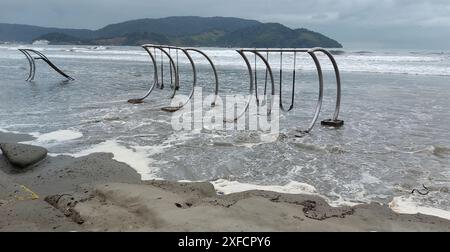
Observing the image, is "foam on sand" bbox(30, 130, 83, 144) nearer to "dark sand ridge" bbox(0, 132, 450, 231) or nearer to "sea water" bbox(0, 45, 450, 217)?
"sea water" bbox(0, 45, 450, 217)

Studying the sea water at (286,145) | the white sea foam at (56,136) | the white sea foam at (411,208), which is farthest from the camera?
the white sea foam at (56,136)

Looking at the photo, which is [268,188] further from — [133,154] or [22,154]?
[22,154]

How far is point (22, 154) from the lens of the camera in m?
6.72

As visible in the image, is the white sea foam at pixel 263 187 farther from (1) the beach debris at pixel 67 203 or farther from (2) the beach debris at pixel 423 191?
(1) the beach debris at pixel 67 203

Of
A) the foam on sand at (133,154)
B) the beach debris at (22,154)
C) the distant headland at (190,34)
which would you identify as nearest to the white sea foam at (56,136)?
the foam on sand at (133,154)

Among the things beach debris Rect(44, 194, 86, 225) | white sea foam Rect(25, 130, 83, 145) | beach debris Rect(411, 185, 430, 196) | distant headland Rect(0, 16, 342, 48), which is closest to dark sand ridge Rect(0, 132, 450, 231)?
beach debris Rect(44, 194, 86, 225)

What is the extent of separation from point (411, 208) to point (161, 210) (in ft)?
9.52

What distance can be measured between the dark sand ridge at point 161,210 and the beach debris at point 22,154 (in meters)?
0.42

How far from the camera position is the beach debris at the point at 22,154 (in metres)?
6.55

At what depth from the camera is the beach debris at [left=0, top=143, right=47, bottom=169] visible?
6551mm

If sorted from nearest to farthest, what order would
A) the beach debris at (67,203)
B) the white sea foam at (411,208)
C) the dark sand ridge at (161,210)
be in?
1. the dark sand ridge at (161,210)
2. the beach debris at (67,203)
3. the white sea foam at (411,208)

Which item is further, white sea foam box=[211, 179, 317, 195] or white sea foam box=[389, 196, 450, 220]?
white sea foam box=[211, 179, 317, 195]

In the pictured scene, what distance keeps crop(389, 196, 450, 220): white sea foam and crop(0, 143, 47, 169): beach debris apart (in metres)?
5.02
